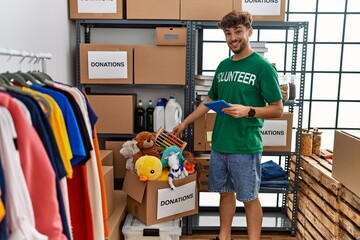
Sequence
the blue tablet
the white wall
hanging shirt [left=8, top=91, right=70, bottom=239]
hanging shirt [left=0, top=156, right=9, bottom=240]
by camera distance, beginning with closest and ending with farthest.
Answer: hanging shirt [left=0, top=156, right=9, bottom=240]
hanging shirt [left=8, top=91, right=70, bottom=239]
the white wall
the blue tablet

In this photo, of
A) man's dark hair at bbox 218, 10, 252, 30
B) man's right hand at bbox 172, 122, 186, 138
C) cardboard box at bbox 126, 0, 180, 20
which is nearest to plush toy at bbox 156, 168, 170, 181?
man's right hand at bbox 172, 122, 186, 138

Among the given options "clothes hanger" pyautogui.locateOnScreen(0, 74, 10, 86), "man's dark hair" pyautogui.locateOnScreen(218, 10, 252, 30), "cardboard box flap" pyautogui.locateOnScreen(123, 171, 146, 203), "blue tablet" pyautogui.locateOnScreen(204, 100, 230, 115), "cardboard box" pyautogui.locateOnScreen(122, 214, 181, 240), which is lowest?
"cardboard box" pyautogui.locateOnScreen(122, 214, 181, 240)

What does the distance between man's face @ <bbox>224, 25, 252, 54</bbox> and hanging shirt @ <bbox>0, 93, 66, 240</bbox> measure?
146 cm

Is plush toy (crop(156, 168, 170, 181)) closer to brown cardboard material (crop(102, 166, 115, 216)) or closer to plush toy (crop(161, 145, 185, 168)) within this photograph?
plush toy (crop(161, 145, 185, 168))

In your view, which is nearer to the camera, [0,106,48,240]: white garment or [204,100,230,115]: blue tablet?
[0,106,48,240]: white garment

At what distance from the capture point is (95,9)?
2654 millimetres

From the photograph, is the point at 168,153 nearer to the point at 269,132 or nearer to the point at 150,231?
the point at 150,231

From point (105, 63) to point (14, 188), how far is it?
6.20 feet

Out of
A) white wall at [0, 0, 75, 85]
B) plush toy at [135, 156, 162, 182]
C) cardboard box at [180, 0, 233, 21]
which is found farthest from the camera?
cardboard box at [180, 0, 233, 21]

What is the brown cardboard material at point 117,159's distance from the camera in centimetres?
281

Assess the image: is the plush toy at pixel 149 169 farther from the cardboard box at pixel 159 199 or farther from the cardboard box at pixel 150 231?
the cardboard box at pixel 150 231

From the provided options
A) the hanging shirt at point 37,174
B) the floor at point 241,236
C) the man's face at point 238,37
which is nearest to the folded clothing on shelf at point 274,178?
the floor at point 241,236

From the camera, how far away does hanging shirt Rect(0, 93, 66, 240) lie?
0.94 m

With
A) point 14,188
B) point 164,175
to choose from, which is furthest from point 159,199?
point 14,188
